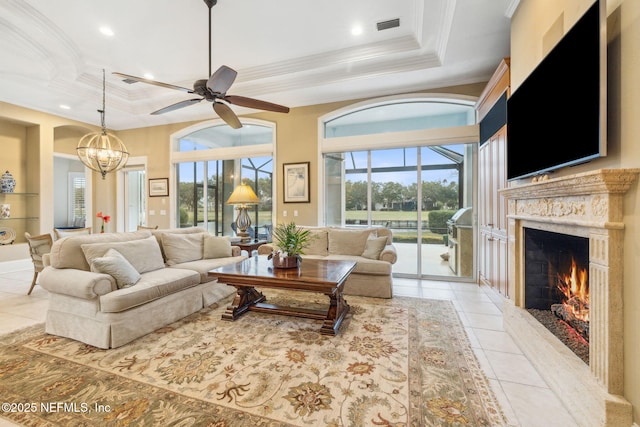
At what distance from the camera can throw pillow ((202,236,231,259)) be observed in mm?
3859

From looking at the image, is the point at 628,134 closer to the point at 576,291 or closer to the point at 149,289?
the point at 576,291

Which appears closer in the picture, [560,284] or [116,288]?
[560,284]

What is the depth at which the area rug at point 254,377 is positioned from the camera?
157cm

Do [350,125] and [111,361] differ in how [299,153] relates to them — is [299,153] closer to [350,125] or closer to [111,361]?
[350,125]

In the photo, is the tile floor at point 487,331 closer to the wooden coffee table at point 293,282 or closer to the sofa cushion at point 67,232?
the sofa cushion at point 67,232

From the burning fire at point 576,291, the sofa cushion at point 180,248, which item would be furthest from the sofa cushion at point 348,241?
the burning fire at point 576,291

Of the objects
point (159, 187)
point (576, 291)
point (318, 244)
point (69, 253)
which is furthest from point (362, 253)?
point (159, 187)

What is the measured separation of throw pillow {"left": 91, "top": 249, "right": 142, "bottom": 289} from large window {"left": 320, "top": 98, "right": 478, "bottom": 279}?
3.24 meters

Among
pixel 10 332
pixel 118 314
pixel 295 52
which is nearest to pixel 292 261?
pixel 118 314

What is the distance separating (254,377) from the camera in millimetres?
1908

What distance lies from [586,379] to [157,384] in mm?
2567

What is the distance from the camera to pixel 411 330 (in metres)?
2.66

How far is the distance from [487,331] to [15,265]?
7676mm

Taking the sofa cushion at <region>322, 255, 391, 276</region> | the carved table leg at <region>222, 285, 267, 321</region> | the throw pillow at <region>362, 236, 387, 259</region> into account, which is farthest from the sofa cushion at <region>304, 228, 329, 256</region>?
the carved table leg at <region>222, 285, 267, 321</region>
